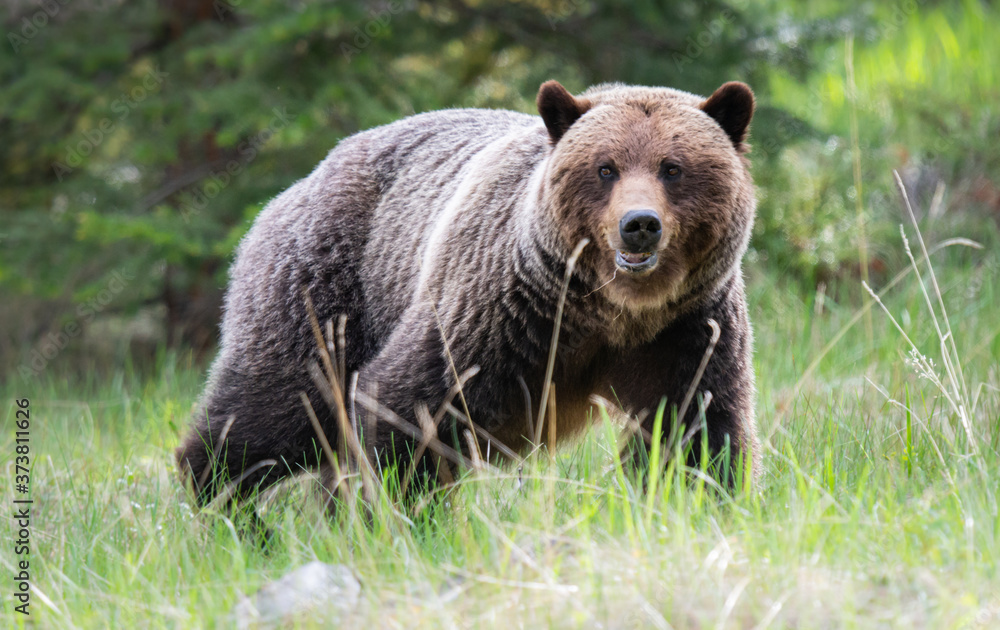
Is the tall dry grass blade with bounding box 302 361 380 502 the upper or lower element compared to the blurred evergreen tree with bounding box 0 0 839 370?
Result: lower

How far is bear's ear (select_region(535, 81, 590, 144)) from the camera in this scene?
12.5ft

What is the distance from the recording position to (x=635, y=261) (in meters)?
3.48

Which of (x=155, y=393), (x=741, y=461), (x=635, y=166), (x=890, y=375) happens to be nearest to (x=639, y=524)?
(x=741, y=461)

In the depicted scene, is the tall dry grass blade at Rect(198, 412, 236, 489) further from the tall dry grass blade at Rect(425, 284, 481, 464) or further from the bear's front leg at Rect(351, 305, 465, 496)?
the tall dry grass blade at Rect(425, 284, 481, 464)

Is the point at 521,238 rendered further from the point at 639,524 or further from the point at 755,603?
the point at 755,603

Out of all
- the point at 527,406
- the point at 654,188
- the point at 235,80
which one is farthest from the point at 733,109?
the point at 235,80

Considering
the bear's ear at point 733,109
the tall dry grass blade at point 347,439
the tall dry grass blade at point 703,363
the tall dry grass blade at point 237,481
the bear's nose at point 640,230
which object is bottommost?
the tall dry grass blade at point 237,481

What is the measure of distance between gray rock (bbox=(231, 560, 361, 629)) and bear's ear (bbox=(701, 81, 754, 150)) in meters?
2.17

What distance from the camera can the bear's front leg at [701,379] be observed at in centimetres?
383

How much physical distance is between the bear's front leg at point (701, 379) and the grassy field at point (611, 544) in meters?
0.20

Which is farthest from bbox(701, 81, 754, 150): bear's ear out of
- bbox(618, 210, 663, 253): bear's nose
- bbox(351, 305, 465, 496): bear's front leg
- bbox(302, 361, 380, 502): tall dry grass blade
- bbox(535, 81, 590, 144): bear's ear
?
bbox(302, 361, 380, 502): tall dry grass blade

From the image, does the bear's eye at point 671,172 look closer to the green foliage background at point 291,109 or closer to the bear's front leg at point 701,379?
the bear's front leg at point 701,379

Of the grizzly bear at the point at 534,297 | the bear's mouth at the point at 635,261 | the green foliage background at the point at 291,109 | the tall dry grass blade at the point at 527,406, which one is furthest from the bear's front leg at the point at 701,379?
the green foliage background at the point at 291,109

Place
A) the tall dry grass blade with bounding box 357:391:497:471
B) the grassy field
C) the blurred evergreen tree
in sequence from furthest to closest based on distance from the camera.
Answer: the blurred evergreen tree
the tall dry grass blade with bounding box 357:391:497:471
the grassy field
